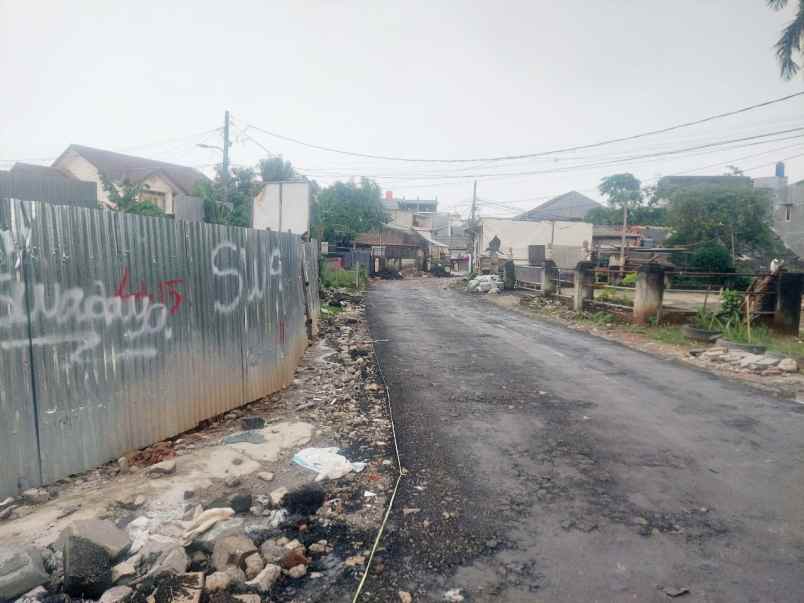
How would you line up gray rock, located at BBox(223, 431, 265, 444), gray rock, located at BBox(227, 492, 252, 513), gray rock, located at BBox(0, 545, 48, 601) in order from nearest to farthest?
gray rock, located at BBox(0, 545, 48, 601) < gray rock, located at BBox(227, 492, 252, 513) < gray rock, located at BBox(223, 431, 265, 444)

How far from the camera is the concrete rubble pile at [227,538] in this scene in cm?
289

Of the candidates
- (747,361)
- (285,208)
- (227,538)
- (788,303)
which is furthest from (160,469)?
(788,303)

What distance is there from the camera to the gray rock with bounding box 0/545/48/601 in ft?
9.11

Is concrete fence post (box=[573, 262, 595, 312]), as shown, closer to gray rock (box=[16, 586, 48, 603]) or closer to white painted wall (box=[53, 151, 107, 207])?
gray rock (box=[16, 586, 48, 603])

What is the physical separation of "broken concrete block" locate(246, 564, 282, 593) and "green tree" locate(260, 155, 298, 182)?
32.3 m

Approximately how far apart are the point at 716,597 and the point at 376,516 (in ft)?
7.32

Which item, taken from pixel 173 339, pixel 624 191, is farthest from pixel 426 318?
pixel 624 191

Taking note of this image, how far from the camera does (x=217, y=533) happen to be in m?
3.45

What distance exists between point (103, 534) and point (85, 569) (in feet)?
0.83

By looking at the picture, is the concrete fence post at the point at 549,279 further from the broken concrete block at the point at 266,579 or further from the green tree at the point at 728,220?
the broken concrete block at the point at 266,579

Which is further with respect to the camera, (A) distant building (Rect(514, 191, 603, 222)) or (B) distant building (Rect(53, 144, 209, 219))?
(A) distant building (Rect(514, 191, 603, 222))

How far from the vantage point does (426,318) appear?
679 inches

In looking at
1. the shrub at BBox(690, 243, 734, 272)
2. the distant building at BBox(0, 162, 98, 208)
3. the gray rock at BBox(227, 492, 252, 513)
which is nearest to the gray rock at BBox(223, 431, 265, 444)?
the gray rock at BBox(227, 492, 252, 513)

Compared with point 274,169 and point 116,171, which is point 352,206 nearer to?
point 274,169
